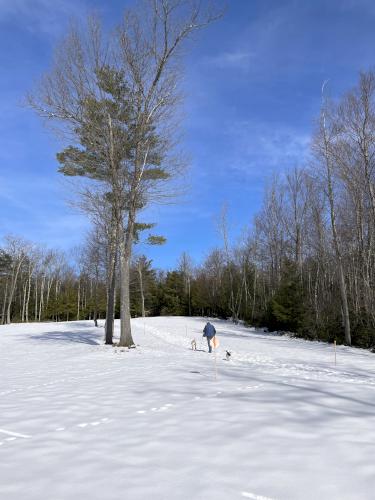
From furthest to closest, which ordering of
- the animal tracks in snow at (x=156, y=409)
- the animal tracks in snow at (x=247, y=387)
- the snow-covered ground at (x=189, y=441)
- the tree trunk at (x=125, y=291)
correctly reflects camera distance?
the tree trunk at (x=125, y=291)
the animal tracks in snow at (x=247, y=387)
the animal tracks in snow at (x=156, y=409)
the snow-covered ground at (x=189, y=441)

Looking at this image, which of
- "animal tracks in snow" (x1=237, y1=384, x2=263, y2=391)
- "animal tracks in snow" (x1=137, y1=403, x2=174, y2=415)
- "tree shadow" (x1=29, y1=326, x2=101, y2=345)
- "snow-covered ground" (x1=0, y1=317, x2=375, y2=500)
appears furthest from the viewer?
"tree shadow" (x1=29, y1=326, x2=101, y2=345)

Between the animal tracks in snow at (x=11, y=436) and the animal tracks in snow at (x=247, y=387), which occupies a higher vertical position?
the animal tracks in snow at (x=247, y=387)

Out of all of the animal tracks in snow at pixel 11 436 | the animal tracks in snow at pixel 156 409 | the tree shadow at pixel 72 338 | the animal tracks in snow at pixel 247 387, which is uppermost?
the animal tracks in snow at pixel 247 387

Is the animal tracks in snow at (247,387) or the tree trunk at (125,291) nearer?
the animal tracks in snow at (247,387)

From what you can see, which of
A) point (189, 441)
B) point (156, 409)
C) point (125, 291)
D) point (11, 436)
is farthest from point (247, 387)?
point (125, 291)

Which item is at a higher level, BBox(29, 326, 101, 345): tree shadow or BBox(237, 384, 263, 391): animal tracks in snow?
BBox(237, 384, 263, 391): animal tracks in snow

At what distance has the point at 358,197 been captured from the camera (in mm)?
20172

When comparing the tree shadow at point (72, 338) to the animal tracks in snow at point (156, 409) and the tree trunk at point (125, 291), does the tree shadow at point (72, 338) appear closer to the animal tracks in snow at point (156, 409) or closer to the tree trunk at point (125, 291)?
the tree trunk at point (125, 291)

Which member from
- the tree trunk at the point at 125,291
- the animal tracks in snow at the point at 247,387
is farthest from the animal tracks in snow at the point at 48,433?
the tree trunk at the point at 125,291

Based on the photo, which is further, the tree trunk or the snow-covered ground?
the tree trunk

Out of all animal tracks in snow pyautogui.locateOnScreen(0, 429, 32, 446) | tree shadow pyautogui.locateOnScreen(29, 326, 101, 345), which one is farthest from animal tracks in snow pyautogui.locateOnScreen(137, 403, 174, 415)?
tree shadow pyautogui.locateOnScreen(29, 326, 101, 345)

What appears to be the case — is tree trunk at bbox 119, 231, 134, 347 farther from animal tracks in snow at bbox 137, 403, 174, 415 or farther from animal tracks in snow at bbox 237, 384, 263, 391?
animal tracks in snow at bbox 137, 403, 174, 415

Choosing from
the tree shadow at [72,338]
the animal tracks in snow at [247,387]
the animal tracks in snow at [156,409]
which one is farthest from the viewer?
the tree shadow at [72,338]

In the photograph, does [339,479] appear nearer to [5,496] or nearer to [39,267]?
[5,496]
